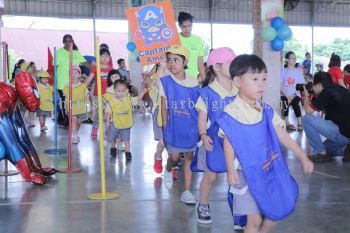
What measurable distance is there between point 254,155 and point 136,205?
1.73 metres

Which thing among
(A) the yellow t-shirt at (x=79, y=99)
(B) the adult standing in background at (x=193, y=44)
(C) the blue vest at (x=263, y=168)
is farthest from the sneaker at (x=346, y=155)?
(A) the yellow t-shirt at (x=79, y=99)

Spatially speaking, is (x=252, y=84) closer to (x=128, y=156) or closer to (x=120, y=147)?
(x=128, y=156)

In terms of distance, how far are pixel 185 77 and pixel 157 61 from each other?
4.57ft

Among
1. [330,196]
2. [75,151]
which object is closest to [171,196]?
[330,196]

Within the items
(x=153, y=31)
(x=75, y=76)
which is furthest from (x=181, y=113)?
(x=75, y=76)

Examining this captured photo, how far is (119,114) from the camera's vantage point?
21.4ft

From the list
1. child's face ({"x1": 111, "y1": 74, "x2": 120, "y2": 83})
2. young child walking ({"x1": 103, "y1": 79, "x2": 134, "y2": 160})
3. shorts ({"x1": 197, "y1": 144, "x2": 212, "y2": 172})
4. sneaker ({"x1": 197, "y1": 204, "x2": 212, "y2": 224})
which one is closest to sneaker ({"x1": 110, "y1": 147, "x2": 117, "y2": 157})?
young child walking ({"x1": 103, "y1": 79, "x2": 134, "y2": 160})

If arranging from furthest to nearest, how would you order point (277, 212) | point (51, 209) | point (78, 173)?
point (78, 173)
point (51, 209)
point (277, 212)

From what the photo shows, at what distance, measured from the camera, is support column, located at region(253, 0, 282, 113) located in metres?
9.37

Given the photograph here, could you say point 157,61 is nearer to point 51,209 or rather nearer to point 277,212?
point 51,209

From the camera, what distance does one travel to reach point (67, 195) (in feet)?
14.3

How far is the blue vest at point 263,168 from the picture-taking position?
2473 mm

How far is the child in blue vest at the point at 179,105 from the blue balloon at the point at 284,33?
521 centimetres

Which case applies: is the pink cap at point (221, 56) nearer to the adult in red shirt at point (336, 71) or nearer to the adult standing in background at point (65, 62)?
the adult in red shirt at point (336, 71)
